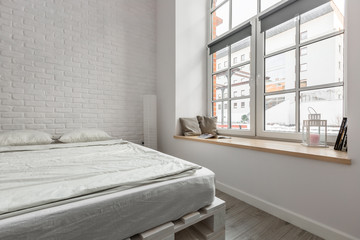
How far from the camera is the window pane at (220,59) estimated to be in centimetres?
277

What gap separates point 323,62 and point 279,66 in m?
0.42

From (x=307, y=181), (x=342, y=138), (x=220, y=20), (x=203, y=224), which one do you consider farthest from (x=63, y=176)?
(x=220, y=20)

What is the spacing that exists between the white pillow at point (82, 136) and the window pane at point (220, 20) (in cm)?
248

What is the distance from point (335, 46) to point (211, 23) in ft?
6.47

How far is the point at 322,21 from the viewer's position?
5.58 ft

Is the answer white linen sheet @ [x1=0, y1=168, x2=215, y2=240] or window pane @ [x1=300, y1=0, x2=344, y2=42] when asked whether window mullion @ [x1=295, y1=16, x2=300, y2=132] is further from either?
white linen sheet @ [x1=0, y1=168, x2=215, y2=240]

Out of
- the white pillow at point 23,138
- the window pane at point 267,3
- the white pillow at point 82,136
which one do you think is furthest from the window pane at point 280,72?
the white pillow at point 23,138

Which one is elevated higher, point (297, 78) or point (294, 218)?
point (297, 78)

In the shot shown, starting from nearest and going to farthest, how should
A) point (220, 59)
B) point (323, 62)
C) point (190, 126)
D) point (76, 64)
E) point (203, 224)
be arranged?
point (203, 224) < point (323, 62) < point (76, 64) < point (190, 126) < point (220, 59)

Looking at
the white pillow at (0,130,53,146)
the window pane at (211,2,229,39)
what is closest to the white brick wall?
the white pillow at (0,130,53,146)

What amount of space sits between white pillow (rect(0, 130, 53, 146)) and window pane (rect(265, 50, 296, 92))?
2.80 meters

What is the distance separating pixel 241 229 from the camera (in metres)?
1.36

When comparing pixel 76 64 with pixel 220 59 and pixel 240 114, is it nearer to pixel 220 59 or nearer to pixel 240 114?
pixel 220 59

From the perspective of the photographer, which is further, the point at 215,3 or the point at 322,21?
the point at 215,3
